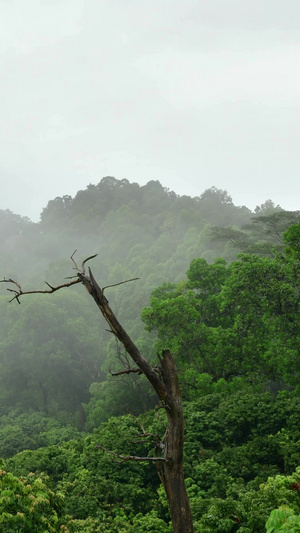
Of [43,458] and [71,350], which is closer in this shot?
[43,458]

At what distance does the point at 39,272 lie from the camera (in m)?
69.6

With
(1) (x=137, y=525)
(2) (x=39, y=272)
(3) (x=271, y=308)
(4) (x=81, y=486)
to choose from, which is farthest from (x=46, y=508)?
(2) (x=39, y=272)

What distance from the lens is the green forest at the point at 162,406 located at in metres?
7.62

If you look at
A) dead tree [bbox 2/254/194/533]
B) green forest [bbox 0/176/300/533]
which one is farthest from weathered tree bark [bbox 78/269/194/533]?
green forest [bbox 0/176/300/533]

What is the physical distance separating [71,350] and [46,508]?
37601mm

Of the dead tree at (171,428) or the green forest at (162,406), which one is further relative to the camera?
the green forest at (162,406)

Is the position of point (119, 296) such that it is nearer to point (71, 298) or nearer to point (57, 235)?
point (71, 298)

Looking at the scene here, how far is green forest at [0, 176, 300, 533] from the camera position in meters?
7.62

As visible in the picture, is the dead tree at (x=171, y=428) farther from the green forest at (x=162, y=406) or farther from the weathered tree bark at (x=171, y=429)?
the green forest at (x=162, y=406)

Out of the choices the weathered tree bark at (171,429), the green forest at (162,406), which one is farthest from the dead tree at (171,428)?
the green forest at (162,406)

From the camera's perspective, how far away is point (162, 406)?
471cm

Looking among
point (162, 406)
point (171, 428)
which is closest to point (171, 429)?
point (171, 428)

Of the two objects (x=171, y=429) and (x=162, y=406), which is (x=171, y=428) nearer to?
(x=171, y=429)

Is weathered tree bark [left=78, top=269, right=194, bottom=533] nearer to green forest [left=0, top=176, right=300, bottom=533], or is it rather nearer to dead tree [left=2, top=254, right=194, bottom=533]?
dead tree [left=2, top=254, right=194, bottom=533]
